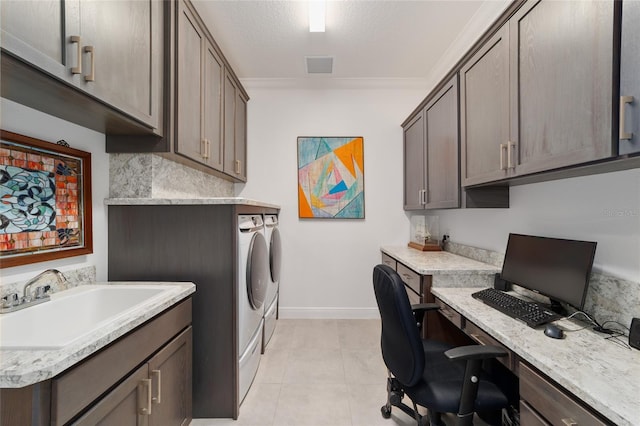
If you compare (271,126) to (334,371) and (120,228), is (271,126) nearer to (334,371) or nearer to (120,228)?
(120,228)

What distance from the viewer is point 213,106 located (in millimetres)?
2301

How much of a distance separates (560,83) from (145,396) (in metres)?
2.17

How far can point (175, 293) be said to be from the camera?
1386mm

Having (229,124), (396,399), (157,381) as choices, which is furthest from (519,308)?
(229,124)

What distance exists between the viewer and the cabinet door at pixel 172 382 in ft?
3.99

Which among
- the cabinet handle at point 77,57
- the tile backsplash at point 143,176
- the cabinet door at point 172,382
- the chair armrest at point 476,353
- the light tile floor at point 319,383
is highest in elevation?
the cabinet handle at point 77,57

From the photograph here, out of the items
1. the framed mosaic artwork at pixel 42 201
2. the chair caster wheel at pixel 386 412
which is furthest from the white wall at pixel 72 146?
the chair caster wheel at pixel 386 412

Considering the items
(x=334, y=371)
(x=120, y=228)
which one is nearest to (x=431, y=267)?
(x=334, y=371)

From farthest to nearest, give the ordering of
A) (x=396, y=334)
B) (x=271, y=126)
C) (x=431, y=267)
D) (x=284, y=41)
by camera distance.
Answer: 1. (x=271, y=126)
2. (x=284, y=41)
3. (x=431, y=267)
4. (x=396, y=334)

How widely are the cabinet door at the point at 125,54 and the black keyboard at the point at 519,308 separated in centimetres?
209

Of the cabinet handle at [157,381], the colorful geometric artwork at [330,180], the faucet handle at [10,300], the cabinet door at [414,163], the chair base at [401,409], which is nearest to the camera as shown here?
the faucet handle at [10,300]

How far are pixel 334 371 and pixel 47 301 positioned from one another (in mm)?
1841

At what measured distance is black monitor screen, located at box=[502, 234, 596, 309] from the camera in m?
1.27

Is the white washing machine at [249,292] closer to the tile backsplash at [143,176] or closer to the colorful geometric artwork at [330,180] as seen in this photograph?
the tile backsplash at [143,176]
